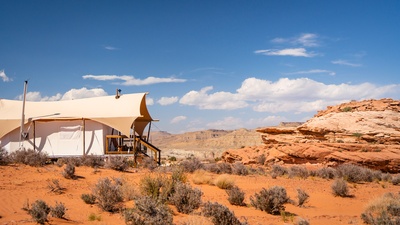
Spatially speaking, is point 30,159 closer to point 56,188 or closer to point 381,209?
point 56,188

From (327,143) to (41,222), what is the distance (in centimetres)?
1838

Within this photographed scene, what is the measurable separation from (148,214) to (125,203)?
3.27 meters

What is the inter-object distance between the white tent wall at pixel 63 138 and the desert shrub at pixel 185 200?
1285 centimetres

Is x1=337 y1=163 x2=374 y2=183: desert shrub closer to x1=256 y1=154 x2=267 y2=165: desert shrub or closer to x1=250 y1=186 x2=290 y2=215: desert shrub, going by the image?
x1=256 y1=154 x2=267 y2=165: desert shrub

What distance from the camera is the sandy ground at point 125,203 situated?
306 inches

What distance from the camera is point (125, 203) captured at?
912 centimetres

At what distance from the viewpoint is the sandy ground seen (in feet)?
25.5

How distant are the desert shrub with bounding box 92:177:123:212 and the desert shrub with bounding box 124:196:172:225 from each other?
Result: 80.4 inches

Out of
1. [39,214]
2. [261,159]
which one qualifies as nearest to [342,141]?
[261,159]

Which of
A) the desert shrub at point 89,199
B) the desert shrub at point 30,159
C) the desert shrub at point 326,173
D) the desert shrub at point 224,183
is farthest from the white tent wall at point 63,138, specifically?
the desert shrub at point 326,173

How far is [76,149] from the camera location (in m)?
20.7

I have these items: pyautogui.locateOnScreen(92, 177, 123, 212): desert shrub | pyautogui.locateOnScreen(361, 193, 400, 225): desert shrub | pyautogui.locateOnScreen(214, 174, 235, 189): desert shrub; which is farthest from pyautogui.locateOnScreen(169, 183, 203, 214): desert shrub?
pyautogui.locateOnScreen(361, 193, 400, 225): desert shrub

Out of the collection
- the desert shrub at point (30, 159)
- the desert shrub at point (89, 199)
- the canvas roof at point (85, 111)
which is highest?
the canvas roof at point (85, 111)

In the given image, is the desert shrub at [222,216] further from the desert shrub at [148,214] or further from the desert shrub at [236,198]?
the desert shrub at [236,198]
